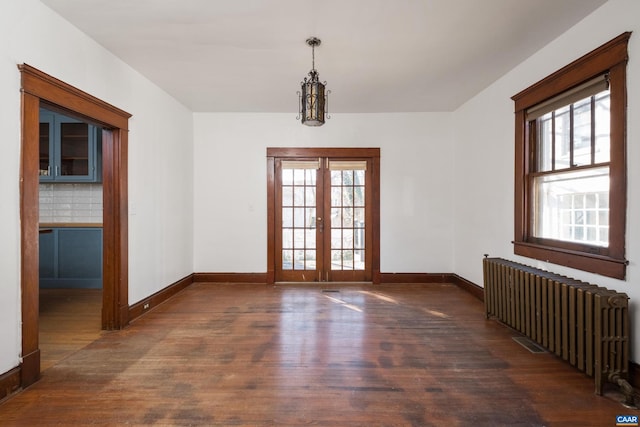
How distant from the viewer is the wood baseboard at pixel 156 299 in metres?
3.78

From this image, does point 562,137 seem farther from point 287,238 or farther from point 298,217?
point 287,238

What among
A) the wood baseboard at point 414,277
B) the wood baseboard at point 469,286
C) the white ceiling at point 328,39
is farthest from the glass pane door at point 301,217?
the wood baseboard at point 469,286

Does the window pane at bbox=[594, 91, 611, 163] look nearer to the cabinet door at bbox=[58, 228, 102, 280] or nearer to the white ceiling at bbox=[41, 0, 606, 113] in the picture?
the white ceiling at bbox=[41, 0, 606, 113]

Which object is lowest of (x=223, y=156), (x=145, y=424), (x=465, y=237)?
(x=145, y=424)

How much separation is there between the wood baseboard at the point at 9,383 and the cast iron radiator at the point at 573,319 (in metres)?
4.20

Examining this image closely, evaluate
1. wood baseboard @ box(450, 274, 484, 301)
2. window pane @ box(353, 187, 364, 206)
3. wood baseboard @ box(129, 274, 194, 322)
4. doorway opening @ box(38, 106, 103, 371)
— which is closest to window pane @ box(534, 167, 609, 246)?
wood baseboard @ box(450, 274, 484, 301)

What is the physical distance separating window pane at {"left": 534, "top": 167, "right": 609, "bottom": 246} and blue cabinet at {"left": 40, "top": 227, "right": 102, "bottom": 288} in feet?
20.4

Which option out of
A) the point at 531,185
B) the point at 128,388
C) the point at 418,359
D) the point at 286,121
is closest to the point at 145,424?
the point at 128,388

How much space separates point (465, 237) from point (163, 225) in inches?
183

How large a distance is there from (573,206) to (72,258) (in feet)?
22.3

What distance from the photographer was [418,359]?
278 cm

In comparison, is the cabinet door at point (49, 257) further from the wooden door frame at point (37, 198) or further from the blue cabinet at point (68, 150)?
the wooden door frame at point (37, 198)

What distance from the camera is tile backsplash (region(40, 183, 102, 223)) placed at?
17.1ft

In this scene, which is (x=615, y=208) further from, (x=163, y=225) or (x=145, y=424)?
(x=163, y=225)
